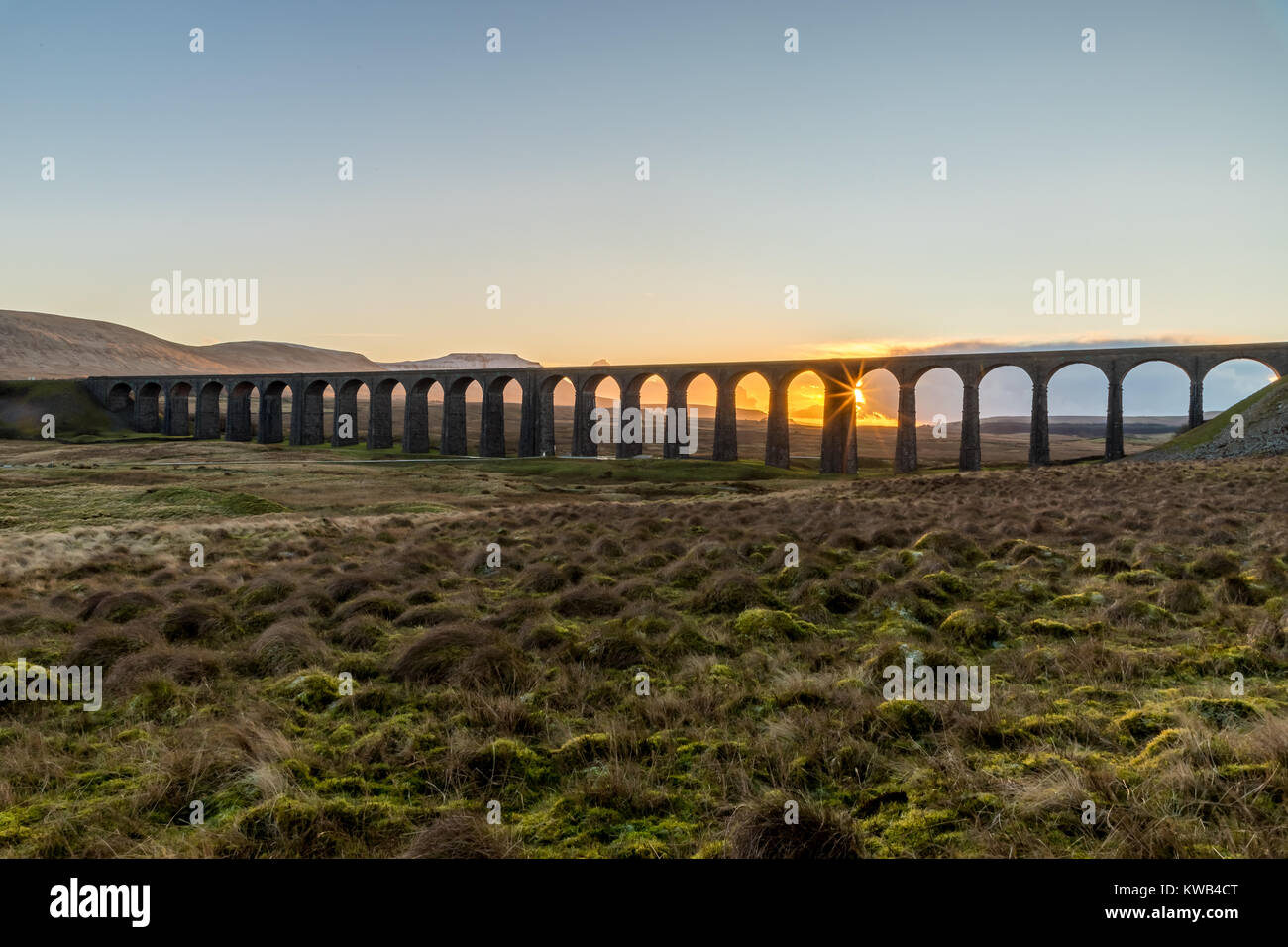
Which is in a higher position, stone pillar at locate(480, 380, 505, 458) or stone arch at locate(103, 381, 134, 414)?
stone arch at locate(103, 381, 134, 414)

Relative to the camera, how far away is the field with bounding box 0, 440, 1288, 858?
4.49 m

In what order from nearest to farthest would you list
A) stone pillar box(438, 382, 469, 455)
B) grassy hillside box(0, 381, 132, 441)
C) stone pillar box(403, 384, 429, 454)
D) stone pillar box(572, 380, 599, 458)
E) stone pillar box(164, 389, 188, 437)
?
stone pillar box(572, 380, 599, 458) → stone pillar box(438, 382, 469, 455) → stone pillar box(403, 384, 429, 454) → grassy hillside box(0, 381, 132, 441) → stone pillar box(164, 389, 188, 437)

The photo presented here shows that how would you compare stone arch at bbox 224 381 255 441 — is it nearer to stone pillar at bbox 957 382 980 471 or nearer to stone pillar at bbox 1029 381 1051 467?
stone pillar at bbox 957 382 980 471

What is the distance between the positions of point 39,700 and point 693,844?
23.4 feet

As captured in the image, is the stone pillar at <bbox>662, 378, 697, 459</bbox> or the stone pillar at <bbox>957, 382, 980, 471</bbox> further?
the stone pillar at <bbox>662, 378, 697, 459</bbox>

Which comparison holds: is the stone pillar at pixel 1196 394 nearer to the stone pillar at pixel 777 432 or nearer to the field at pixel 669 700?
the stone pillar at pixel 777 432

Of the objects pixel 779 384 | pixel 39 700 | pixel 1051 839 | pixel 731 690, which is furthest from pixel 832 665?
pixel 779 384

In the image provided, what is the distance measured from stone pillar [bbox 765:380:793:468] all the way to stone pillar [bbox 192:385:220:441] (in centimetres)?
8711

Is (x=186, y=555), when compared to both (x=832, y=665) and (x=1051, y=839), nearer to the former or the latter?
(x=832, y=665)

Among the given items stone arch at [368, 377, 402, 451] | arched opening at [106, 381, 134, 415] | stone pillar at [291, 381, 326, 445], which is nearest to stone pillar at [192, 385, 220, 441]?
arched opening at [106, 381, 134, 415]

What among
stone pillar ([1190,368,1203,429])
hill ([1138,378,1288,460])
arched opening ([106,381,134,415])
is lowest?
hill ([1138,378,1288,460])

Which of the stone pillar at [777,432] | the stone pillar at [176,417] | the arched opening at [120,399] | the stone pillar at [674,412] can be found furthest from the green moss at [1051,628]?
the arched opening at [120,399]

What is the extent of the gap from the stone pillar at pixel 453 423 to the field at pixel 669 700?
241 feet

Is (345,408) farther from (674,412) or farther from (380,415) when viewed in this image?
(674,412)
